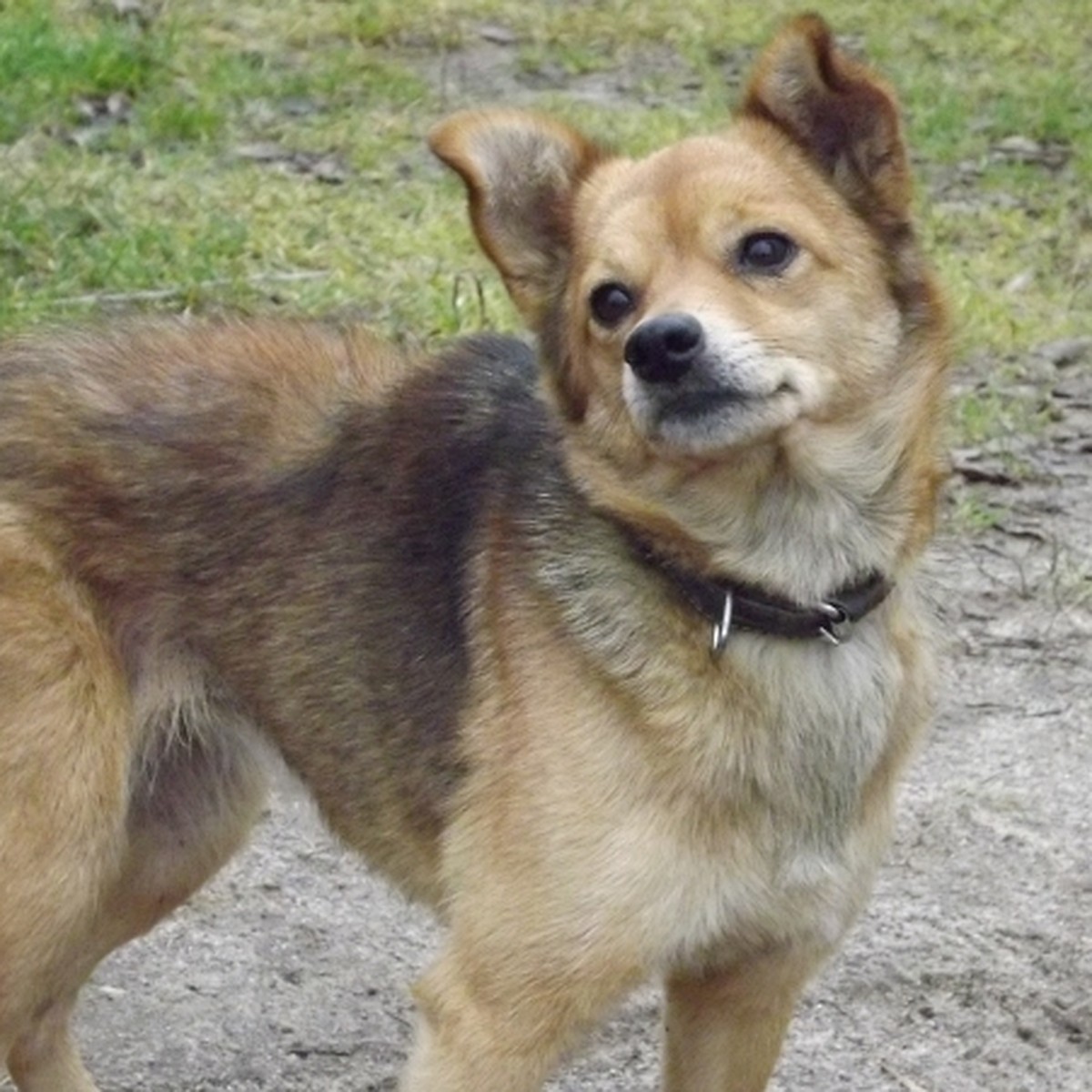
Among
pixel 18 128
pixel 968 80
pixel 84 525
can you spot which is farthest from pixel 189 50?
pixel 84 525

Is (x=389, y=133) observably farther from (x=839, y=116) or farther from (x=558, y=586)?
(x=558, y=586)

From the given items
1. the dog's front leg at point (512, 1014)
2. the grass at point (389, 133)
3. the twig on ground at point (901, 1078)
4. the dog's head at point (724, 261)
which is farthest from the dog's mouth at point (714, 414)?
the grass at point (389, 133)

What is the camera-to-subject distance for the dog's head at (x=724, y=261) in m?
3.69

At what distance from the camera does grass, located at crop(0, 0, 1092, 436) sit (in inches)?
295

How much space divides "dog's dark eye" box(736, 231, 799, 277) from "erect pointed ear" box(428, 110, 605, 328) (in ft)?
1.27

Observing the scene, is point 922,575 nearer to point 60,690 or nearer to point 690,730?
point 690,730

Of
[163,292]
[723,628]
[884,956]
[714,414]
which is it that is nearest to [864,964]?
[884,956]

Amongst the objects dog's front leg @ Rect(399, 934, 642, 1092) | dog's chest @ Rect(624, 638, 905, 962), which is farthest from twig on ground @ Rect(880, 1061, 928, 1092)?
dog's front leg @ Rect(399, 934, 642, 1092)

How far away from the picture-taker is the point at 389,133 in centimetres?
908

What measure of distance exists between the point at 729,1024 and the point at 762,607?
749 mm

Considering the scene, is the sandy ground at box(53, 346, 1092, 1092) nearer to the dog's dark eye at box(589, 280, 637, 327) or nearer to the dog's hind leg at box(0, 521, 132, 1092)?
the dog's hind leg at box(0, 521, 132, 1092)

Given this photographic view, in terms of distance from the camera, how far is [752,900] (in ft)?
12.4

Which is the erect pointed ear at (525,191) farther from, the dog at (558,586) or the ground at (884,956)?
the ground at (884,956)

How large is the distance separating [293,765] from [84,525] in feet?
1.89
